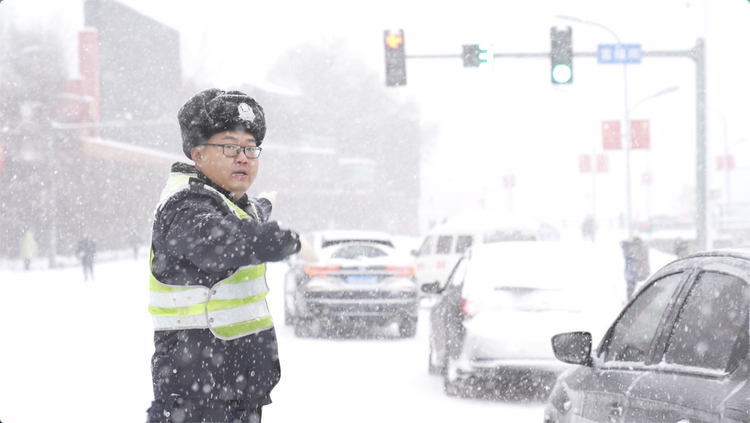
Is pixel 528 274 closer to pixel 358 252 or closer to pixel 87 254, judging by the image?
pixel 358 252

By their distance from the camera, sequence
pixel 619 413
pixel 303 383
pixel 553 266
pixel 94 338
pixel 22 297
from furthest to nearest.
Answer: pixel 22 297
pixel 94 338
pixel 303 383
pixel 553 266
pixel 619 413

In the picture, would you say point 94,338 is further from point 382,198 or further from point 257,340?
point 382,198

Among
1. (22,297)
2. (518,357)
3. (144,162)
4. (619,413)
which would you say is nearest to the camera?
(619,413)

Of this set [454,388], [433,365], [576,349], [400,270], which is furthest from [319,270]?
[576,349]

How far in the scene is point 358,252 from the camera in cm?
1573

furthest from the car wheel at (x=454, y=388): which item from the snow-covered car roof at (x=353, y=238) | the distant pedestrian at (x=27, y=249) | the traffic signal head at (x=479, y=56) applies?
the distant pedestrian at (x=27, y=249)

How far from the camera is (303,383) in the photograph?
10422 mm

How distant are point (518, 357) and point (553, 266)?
1059 millimetres

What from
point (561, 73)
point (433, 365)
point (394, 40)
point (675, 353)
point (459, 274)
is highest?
point (394, 40)

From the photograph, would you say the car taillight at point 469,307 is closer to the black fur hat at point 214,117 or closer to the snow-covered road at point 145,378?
the snow-covered road at point 145,378

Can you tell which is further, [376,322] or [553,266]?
[376,322]

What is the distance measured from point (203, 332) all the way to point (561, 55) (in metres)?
15.4

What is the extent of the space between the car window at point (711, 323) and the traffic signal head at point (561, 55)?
14.6 metres

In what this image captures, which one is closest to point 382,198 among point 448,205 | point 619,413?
point 448,205
